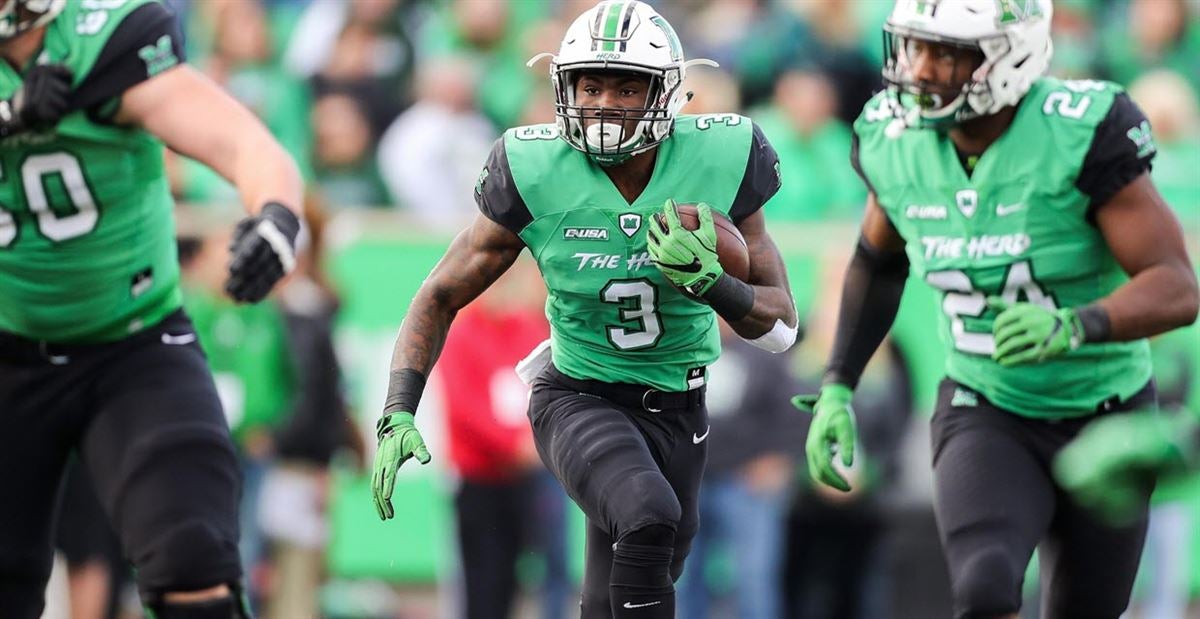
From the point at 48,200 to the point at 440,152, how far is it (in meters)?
4.74

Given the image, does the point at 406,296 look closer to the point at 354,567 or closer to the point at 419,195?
the point at 419,195

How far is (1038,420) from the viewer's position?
5684mm

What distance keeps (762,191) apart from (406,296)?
166 inches

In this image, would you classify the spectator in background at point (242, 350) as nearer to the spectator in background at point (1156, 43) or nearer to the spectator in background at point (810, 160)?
the spectator in background at point (810, 160)

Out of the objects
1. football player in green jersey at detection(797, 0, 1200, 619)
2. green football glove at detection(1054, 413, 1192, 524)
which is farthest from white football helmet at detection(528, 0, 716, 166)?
green football glove at detection(1054, 413, 1192, 524)

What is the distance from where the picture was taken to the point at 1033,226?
5.58 m

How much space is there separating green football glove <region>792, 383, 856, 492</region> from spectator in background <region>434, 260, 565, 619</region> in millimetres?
2633

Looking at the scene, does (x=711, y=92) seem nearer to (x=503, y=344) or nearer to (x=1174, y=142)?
(x=503, y=344)

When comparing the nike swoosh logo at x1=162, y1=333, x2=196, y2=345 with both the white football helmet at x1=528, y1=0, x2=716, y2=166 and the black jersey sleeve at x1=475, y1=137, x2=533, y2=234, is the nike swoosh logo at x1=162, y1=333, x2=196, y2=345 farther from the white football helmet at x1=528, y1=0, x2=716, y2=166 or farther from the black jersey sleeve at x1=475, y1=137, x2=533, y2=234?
the white football helmet at x1=528, y1=0, x2=716, y2=166

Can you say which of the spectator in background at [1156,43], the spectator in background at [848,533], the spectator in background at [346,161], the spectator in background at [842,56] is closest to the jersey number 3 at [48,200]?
the spectator in background at [848,533]

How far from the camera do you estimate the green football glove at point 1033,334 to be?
524 centimetres

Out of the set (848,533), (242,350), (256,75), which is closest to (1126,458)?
(848,533)

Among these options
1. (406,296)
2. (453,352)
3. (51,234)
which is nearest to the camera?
(51,234)

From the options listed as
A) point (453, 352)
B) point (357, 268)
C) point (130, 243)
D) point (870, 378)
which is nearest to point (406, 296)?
point (357, 268)
